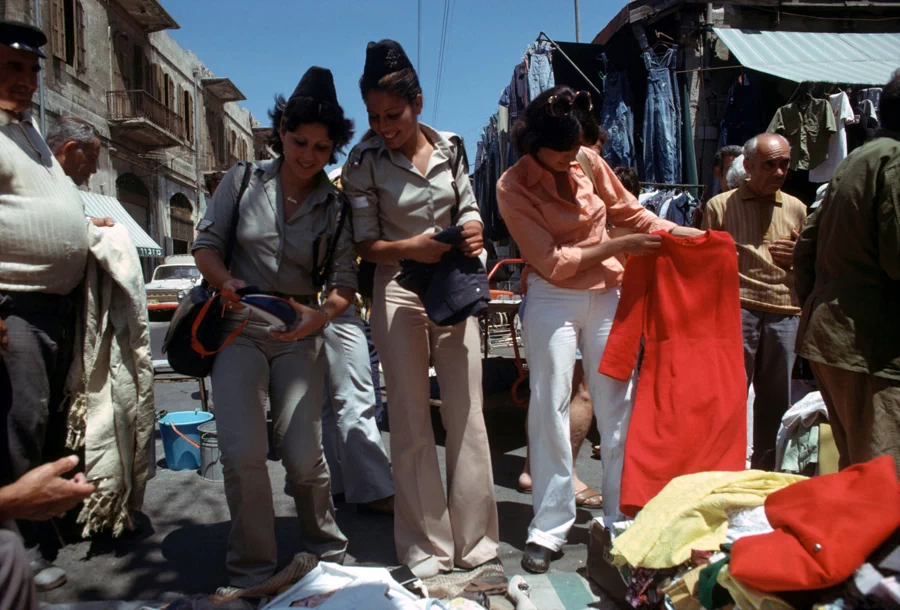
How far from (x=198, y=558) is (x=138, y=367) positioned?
955 millimetres

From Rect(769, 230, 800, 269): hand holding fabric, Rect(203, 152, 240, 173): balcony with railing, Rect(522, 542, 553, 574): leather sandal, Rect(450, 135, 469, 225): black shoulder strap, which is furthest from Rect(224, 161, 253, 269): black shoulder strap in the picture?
Rect(203, 152, 240, 173): balcony with railing

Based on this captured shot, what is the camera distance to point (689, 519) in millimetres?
2305

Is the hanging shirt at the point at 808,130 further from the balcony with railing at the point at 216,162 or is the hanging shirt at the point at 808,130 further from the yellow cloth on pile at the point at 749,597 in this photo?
the balcony with railing at the point at 216,162

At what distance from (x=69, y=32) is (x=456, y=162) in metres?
22.3

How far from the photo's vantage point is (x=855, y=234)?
96.7 inches

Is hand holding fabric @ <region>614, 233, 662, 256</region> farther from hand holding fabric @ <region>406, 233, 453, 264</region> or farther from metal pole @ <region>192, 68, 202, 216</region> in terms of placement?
metal pole @ <region>192, 68, 202, 216</region>

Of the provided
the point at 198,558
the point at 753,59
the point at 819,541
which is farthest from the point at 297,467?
the point at 753,59

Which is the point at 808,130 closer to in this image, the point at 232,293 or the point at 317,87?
the point at 317,87

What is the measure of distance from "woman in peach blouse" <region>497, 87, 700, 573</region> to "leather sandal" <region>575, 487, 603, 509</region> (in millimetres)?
762

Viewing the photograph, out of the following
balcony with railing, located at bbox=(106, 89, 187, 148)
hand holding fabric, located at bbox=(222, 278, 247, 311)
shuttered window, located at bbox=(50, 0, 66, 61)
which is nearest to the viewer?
hand holding fabric, located at bbox=(222, 278, 247, 311)

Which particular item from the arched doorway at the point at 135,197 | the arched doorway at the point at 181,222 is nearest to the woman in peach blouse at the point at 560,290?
the arched doorway at the point at 135,197

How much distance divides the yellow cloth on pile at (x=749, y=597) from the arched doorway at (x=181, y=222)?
28037 millimetres

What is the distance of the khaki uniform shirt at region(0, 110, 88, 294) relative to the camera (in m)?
2.65

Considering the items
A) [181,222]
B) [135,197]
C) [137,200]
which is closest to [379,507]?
[135,197]
